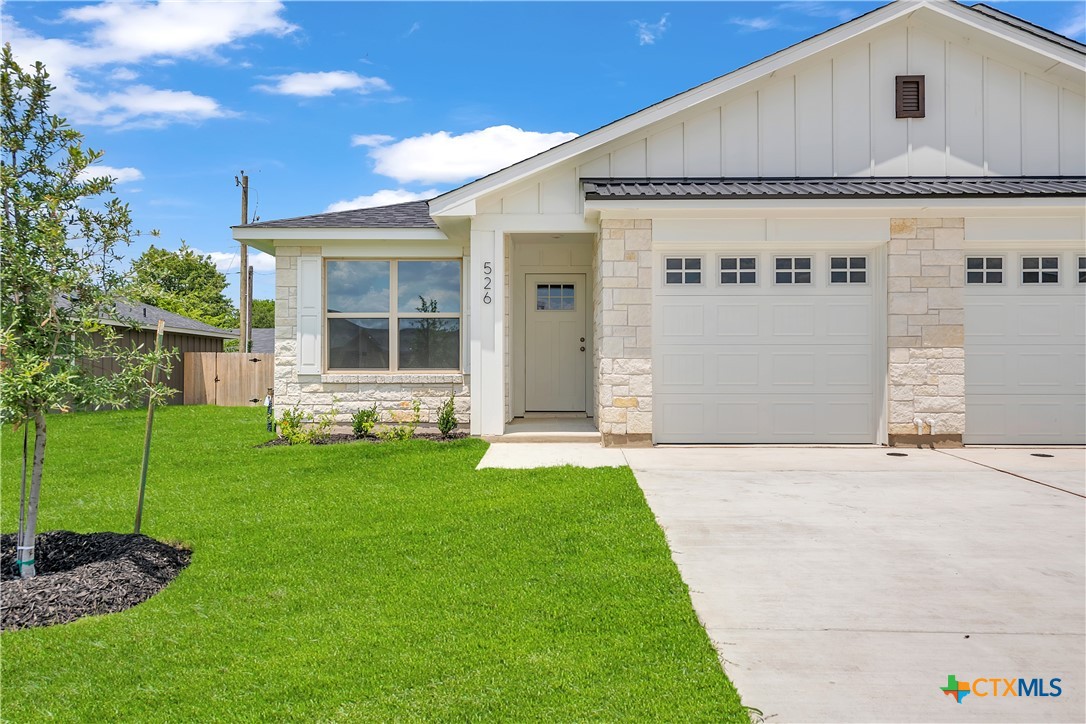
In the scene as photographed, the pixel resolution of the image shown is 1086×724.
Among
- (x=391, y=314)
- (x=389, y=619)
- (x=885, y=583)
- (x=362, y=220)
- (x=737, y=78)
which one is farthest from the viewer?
(x=391, y=314)

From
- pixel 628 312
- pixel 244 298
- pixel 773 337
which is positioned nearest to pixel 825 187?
pixel 773 337

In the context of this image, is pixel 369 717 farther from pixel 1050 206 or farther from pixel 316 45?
pixel 316 45

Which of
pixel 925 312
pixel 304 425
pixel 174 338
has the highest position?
pixel 174 338

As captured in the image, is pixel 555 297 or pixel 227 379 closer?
pixel 555 297

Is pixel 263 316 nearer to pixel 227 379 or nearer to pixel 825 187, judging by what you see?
pixel 227 379

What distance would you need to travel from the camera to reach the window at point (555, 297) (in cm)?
1205

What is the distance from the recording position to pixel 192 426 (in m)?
12.5

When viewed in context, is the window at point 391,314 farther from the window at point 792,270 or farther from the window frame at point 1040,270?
the window frame at point 1040,270

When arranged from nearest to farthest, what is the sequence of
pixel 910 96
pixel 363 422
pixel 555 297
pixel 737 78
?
pixel 737 78 → pixel 910 96 → pixel 363 422 → pixel 555 297

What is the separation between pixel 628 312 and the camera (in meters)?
8.90

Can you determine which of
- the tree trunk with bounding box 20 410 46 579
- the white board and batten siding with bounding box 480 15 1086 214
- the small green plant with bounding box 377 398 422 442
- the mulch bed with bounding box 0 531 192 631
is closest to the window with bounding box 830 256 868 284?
the white board and batten siding with bounding box 480 15 1086 214

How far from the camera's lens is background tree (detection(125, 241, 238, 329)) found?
4355 millimetres

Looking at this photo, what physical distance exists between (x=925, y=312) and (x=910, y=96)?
9.80 ft

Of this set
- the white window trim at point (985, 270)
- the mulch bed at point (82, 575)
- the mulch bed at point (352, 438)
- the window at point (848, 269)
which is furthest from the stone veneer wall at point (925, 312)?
the mulch bed at point (82, 575)
